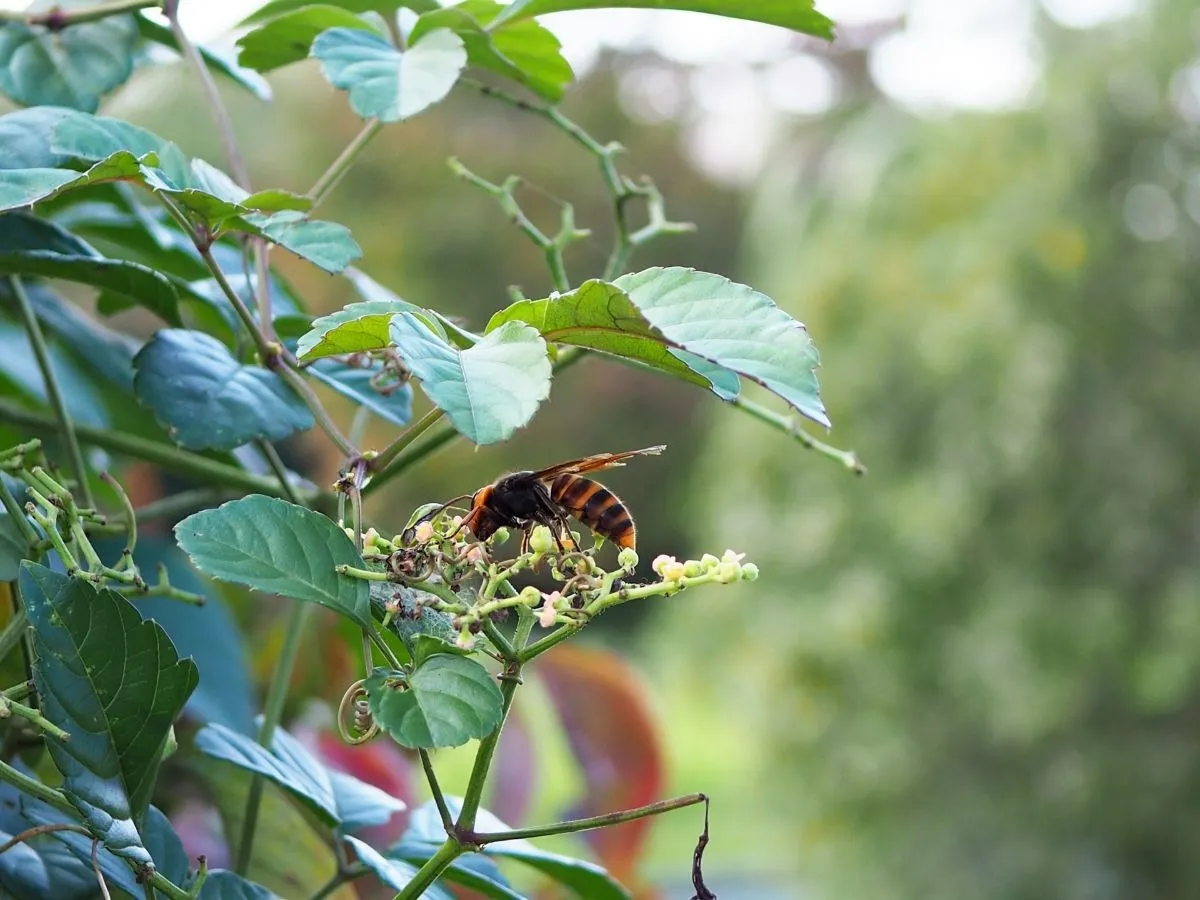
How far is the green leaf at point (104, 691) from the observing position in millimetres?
231

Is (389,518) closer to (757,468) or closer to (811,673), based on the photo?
(757,468)

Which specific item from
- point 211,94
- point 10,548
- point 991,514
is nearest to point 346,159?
point 211,94

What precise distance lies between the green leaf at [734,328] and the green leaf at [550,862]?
165mm

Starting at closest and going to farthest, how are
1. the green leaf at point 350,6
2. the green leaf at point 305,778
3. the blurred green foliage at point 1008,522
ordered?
the green leaf at point 305,778 → the green leaf at point 350,6 → the blurred green foliage at point 1008,522

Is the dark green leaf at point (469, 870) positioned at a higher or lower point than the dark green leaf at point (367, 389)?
lower

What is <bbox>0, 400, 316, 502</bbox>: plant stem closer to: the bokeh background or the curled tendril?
the curled tendril

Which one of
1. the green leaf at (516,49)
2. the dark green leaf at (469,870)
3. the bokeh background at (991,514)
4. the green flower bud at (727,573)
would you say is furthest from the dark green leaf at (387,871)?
Result: the bokeh background at (991,514)

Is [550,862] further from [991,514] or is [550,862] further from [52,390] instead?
[991,514]

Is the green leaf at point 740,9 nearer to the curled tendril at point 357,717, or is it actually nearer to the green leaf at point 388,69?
the green leaf at point 388,69

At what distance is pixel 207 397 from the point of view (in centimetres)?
32

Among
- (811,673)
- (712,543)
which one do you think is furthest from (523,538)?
(712,543)

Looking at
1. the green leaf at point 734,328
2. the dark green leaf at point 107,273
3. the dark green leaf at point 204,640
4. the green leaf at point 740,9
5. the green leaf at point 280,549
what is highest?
the green leaf at point 740,9

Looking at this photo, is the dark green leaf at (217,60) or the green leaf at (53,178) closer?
the green leaf at (53,178)

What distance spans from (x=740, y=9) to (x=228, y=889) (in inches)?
10.5
